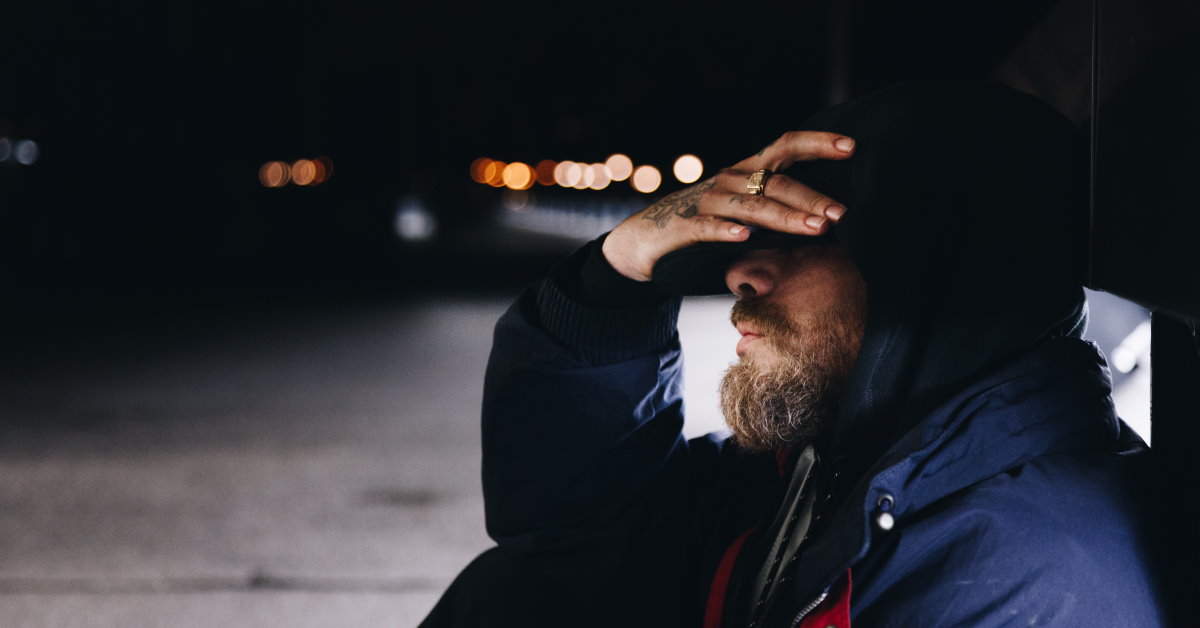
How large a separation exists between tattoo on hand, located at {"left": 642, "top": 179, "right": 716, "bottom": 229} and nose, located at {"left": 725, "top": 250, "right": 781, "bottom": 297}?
140 mm

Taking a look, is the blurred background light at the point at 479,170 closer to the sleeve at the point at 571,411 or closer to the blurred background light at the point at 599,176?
the blurred background light at the point at 599,176

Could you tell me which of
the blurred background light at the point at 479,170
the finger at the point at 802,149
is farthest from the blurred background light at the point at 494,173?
the finger at the point at 802,149

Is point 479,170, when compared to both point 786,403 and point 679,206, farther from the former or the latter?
point 786,403

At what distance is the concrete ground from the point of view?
4273 millimetres

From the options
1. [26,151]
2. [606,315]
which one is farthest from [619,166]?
[606,315]

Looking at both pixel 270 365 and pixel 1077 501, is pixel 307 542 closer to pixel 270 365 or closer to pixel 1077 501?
pixel 1077 501

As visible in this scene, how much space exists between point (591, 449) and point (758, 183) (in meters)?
0.80

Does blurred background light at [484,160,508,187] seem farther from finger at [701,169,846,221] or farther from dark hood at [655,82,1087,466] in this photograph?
dark hood at [655,82,1087,466]

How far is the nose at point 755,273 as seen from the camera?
1.98 metres

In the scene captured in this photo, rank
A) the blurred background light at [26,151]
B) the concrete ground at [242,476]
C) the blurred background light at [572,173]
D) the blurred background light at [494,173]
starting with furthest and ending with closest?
the blurred background light at [494,173] < the blurred background light at [572,173] < the blurred background light at [26,151] < the concrete ground at [242,476]

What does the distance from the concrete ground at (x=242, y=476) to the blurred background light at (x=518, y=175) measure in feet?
322

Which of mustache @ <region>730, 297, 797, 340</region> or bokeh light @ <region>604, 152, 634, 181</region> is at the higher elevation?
bokeh light @ <region>604, 152, 634, 181</region>

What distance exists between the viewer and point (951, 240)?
1.61 meters

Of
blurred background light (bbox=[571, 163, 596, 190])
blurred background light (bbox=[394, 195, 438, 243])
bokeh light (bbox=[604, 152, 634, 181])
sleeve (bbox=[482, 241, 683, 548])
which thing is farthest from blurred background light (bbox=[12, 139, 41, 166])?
blurred background light (bbox=[571, 163, 596, 190])
